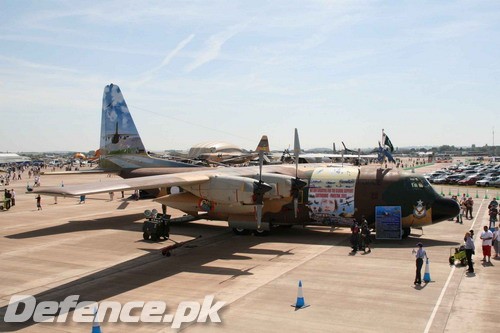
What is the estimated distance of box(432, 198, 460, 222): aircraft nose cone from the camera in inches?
886

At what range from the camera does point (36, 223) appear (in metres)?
29.3

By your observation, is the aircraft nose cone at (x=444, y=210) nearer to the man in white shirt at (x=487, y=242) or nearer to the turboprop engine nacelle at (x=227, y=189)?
the man in white shirt at (x=487, y=242)

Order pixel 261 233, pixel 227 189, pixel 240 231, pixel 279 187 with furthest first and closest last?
pixel 240 231 → pixel 261 233 → pixel 279 187 → pixel 227 189

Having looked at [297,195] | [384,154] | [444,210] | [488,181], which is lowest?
[488,181]

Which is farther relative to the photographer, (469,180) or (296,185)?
(469,180)

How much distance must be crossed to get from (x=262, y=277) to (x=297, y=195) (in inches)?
291

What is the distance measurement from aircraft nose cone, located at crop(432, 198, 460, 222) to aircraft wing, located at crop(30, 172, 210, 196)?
11.3 metres

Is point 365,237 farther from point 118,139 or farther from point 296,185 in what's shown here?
point 118,139

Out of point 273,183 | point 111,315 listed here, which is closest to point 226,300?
point 111,315

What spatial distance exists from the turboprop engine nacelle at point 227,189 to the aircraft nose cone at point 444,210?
29.7ft

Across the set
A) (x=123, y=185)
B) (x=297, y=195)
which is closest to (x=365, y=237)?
(x=297, y=195)

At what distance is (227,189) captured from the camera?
22469 millimetres

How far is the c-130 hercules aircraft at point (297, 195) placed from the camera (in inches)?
876

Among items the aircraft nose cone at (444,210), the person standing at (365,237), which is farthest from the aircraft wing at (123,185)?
the aircraft nose cone at (444,210)
